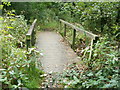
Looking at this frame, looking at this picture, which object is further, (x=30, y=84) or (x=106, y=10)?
(x=106, y=10)

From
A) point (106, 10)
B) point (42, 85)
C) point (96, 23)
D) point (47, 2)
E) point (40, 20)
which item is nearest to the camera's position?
point (42, 85)

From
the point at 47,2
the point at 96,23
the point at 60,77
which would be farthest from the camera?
the point at 47,2

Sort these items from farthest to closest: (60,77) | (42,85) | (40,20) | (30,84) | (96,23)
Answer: (40,20)
(96,23)
(60,77)
(42,85)
(30,84)

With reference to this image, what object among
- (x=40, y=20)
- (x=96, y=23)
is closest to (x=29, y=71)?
(x=96, y=23)

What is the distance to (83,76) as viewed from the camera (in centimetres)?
323

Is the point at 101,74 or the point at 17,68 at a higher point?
the point at 17,68

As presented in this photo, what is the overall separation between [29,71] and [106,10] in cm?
325

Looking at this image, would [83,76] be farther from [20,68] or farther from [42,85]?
[20,68]

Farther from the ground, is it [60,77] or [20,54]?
[20,54]

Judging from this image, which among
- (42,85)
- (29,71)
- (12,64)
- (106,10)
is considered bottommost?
(42,85)

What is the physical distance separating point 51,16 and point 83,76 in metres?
11.0

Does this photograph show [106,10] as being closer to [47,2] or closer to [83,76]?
[83,76]

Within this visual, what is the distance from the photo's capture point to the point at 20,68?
304cm

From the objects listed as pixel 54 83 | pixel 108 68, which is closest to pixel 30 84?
pixel 54 83
